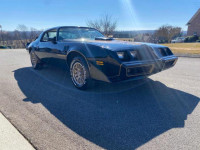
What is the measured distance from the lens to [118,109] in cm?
231

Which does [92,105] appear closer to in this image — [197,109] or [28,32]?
[197,109]

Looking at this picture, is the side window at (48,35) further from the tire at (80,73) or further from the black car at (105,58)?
the tire at (80,73)

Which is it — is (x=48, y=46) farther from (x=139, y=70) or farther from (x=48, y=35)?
(x=139, y=70)

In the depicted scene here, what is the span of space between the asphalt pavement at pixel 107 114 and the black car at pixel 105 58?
0.44 meters

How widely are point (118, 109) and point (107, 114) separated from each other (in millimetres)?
234

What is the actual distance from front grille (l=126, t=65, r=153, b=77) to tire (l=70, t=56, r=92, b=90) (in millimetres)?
827

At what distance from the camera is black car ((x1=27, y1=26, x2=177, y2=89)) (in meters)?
2.41

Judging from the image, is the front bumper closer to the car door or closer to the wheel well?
the wheel well

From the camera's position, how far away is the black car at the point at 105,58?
2.41 metres

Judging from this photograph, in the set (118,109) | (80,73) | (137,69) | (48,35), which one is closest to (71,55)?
(80,73)

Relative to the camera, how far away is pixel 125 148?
1.51m

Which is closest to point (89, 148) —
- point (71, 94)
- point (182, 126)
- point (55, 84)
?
point (182, 126)

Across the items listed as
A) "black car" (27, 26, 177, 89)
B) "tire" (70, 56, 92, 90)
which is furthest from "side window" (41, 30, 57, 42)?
"tire" (70, 56, 92, 90)

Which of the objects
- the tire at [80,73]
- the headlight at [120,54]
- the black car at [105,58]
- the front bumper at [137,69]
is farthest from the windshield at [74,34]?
the front bumper at [137,69]
